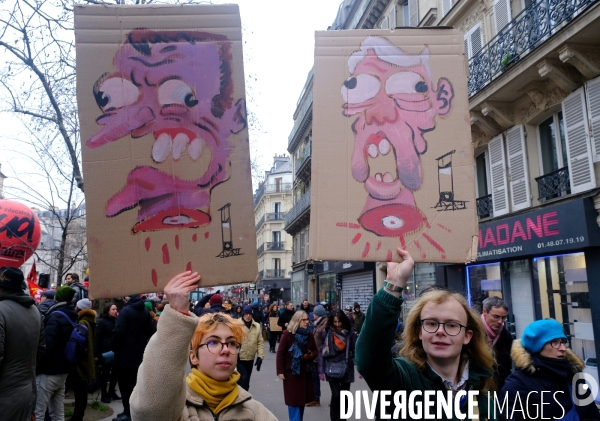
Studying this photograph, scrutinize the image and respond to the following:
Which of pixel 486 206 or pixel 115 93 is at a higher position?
pixel 486 206

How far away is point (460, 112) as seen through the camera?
271 centimetres

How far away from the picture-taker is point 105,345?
8562mm

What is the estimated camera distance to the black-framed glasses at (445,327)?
2250 millimetres

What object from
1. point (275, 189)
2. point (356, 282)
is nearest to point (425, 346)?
point (356, 282)

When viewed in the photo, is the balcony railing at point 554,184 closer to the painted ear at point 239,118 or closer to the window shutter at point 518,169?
the window shutter at point 518,169

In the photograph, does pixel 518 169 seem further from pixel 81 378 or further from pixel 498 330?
pixel 81 378

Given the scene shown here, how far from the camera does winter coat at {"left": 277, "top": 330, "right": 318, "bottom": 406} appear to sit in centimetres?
681

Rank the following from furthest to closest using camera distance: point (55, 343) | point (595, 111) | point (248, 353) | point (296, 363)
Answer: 1. point (595, 111)
2. point (248, 353)
3. point (296, 363)
4. point (55, 343)

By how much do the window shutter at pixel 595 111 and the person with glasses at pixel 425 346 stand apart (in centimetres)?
859

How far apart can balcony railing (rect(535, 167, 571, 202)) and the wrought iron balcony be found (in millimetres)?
1949

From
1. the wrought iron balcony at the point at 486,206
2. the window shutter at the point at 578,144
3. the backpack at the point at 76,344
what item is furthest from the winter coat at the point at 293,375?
the wrought iron balcony at the point at 486,206

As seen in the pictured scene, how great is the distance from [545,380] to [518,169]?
9.50 meters

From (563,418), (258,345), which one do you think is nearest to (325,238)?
(563,418)

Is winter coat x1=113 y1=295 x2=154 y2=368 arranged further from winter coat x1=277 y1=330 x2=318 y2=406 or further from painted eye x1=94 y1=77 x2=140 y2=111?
painted eye x1=94 y1=77 x2=140 y2=111
